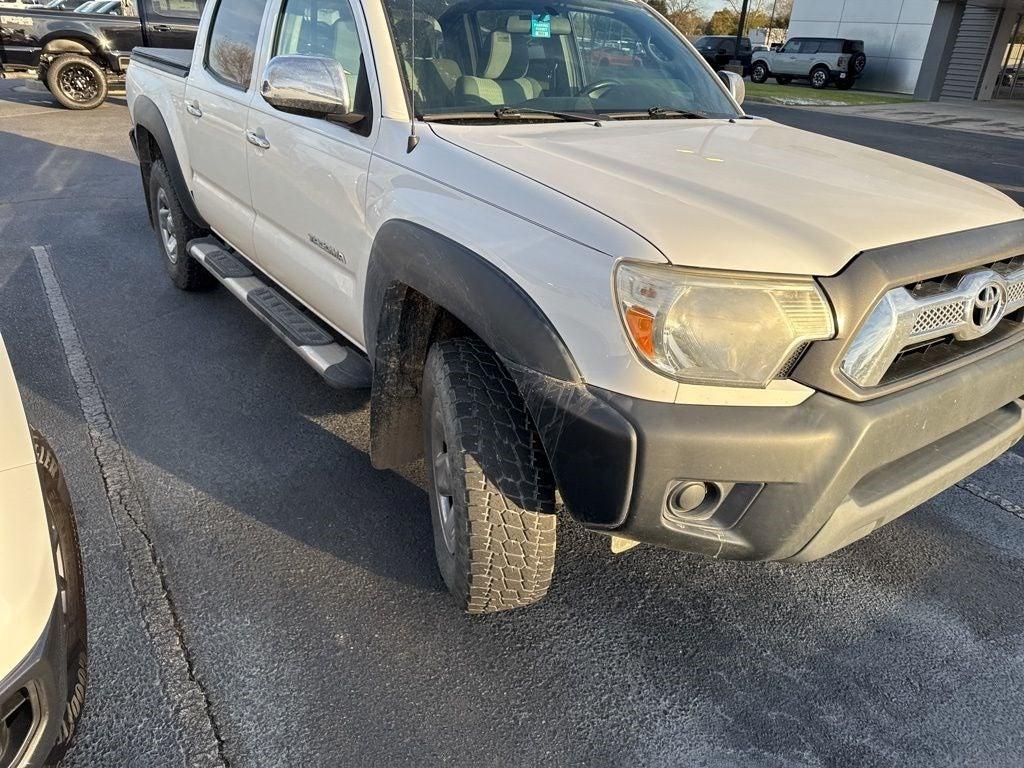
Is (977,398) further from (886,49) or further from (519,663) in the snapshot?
(886,49)

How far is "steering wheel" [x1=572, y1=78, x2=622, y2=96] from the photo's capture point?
3036 mm

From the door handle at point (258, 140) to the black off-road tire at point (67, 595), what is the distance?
1.84 m

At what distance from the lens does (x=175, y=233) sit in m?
4.95

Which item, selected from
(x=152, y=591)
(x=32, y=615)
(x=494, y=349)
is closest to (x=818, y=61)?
(x=494, y=349)

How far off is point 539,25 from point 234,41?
1735mm

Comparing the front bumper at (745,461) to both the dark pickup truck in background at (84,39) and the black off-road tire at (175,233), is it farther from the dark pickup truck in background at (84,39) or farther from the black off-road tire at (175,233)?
the dark pickup truck in background at (84,39)

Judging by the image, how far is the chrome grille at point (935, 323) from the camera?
185 cm

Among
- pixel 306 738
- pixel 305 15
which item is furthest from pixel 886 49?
pixel 306 738

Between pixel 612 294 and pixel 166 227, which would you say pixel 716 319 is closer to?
pixel 612 294

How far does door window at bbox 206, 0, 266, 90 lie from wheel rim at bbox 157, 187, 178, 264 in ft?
3.87

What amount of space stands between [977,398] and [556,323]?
1182 mm

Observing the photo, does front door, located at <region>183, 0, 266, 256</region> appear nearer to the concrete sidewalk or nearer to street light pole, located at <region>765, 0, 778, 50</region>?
the concrete sidewalk

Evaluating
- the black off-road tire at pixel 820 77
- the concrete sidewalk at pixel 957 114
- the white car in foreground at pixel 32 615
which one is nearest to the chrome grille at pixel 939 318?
the white car in foreground at pixel 32 615

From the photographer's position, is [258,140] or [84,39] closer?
[258,140]
